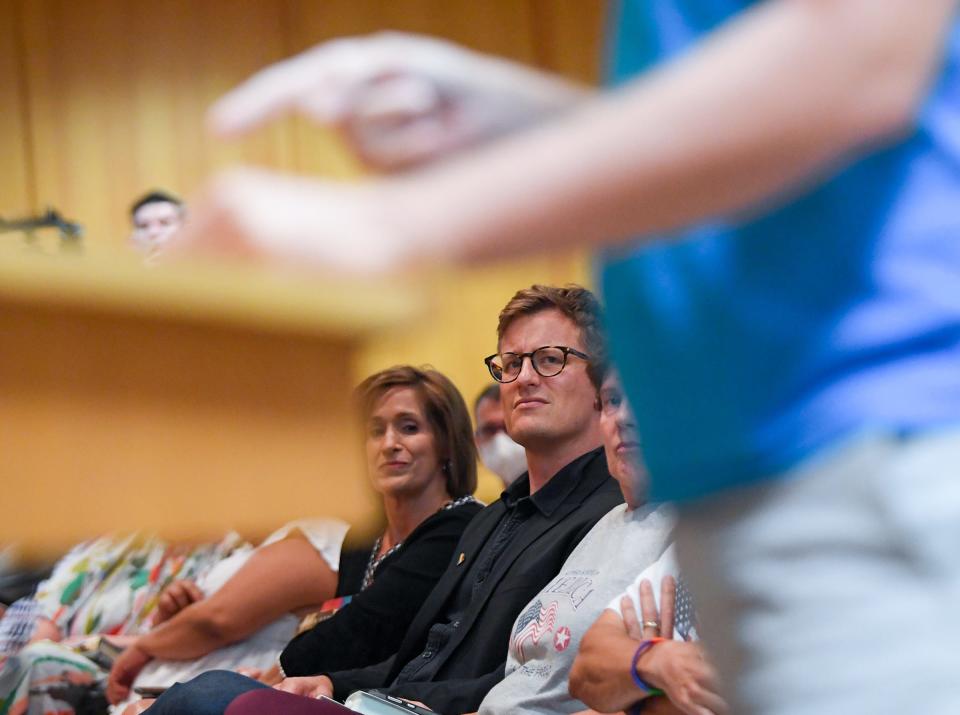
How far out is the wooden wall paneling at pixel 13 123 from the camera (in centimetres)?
562

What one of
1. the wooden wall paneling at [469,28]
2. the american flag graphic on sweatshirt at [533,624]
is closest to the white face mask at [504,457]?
the american flag graphic on sweatshirt at [533,624]

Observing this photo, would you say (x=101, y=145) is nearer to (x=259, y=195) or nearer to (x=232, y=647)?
(x=232, y=647)

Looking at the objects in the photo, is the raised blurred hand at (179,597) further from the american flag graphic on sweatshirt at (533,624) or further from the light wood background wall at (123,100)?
the light wood background wall at (123,100)

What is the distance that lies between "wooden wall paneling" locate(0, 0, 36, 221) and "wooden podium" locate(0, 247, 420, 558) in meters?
5.46

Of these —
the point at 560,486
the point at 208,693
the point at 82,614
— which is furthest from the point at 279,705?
the point at 82,614

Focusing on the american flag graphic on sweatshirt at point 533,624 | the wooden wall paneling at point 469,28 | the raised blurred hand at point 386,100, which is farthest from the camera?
the wooden wall paneling at point 469,28

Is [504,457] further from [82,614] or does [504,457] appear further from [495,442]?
[82,614]

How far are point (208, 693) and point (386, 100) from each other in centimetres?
207

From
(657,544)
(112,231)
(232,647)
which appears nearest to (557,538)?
(657,544)

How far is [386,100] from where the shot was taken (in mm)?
405

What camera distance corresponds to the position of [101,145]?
5.72 m

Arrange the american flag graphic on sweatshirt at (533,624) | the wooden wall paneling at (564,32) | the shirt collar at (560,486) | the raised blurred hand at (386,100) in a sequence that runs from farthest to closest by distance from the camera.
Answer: the wooden wall paneling at (564,32) < the shirt collar at (560,486) < the american flag graphic on sweatshirt at (533,624) < the raised blurred hand at (386,100)

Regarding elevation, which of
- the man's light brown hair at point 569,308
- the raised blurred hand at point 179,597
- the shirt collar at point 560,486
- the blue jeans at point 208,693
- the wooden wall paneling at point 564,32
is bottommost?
the blue jeans at point 208,693

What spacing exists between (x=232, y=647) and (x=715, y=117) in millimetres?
2831
